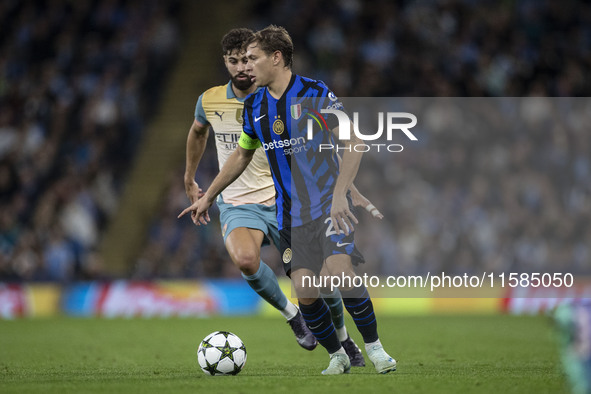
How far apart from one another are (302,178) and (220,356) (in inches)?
59.8

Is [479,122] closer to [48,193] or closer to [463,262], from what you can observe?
[463,262]

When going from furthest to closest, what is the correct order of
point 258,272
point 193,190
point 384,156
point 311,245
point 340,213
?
point 384,156, point 193,190, point 258,272, point 311,245, point 340,213

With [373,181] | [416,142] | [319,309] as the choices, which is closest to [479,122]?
[416,142]

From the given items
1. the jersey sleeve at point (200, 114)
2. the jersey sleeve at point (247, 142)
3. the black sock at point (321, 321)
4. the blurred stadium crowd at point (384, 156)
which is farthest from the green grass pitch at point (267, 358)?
the jersey sleeve at point (200, 114)

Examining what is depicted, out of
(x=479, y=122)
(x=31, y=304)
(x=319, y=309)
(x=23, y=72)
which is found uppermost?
(x=23, y=72)

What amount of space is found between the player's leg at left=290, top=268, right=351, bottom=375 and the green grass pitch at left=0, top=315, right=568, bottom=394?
19 centimetres

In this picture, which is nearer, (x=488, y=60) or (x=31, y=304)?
(x=31, y=304)

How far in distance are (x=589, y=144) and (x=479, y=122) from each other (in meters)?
1.80

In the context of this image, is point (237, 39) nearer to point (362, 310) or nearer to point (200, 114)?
point (200, 114)

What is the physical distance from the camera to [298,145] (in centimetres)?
711

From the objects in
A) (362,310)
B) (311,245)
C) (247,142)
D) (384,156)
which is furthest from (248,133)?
(384,156)

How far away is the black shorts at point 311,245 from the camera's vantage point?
22.6ft

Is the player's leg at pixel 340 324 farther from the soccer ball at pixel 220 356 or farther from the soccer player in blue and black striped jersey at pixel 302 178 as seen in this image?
the soccer ball at pixel 220 356

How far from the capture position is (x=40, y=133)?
1856cm
